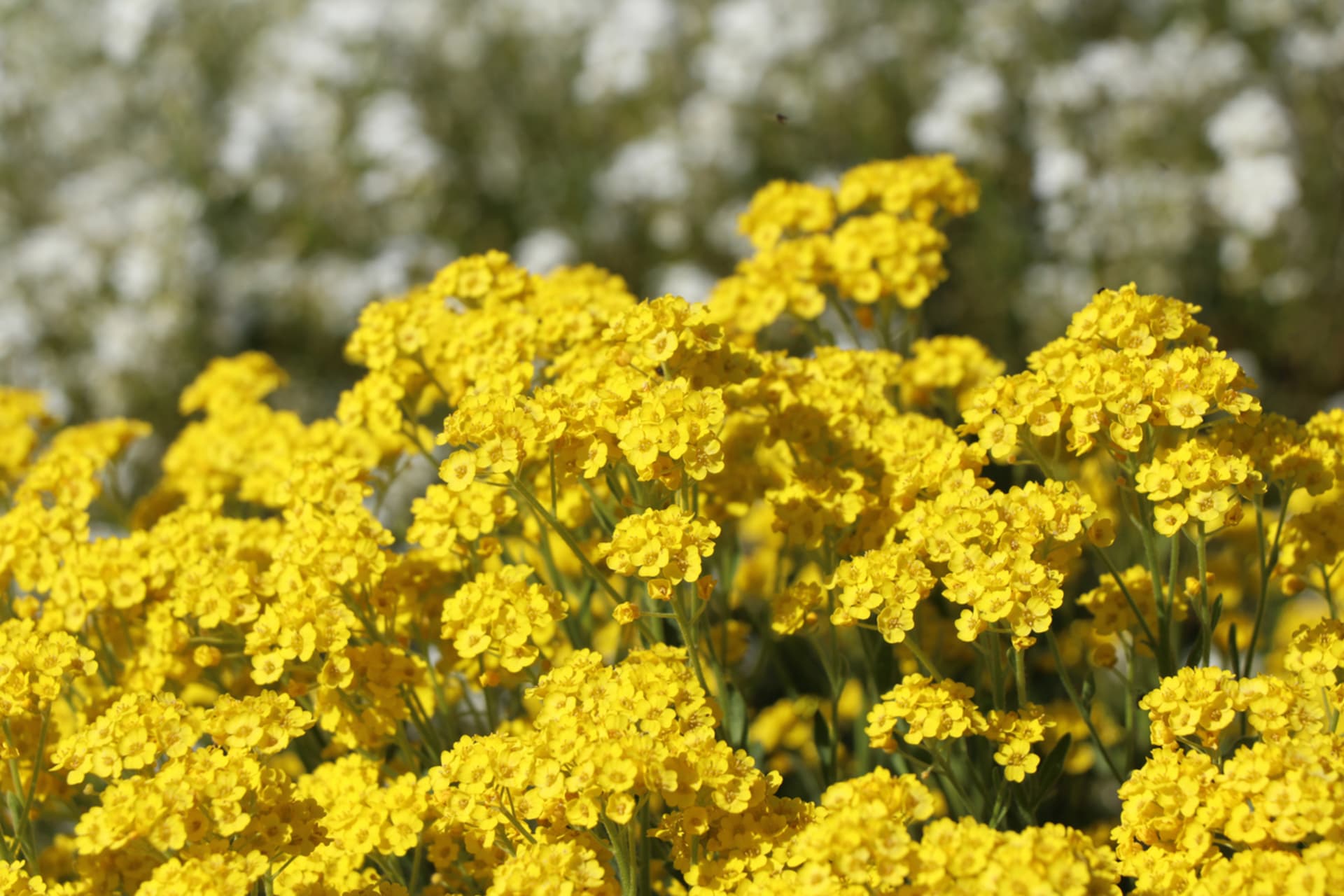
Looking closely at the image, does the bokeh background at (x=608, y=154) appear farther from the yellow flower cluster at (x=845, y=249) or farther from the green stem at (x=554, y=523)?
the green stem at (x=554, y=523)

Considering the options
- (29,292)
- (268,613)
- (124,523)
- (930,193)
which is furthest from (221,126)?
(268,613)

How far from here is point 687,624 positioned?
187 cm

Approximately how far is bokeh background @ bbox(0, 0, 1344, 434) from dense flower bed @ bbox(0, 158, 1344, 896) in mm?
3567

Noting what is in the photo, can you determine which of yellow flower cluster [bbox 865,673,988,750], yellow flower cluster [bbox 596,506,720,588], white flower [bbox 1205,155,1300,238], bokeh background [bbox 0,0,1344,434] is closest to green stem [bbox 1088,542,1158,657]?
yellow flower cluster [bbox 865,673,988,750]

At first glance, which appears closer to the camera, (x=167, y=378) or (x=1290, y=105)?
(x=167, y=378)

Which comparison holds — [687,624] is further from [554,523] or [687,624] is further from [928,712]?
[928,712]

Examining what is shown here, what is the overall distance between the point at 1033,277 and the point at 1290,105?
7.43 ft

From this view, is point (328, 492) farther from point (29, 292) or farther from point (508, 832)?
point (29, 292)

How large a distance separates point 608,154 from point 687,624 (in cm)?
665

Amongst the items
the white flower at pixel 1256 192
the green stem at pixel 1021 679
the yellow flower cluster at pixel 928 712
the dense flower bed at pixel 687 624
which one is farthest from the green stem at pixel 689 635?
the white flower at pixel 1256 192

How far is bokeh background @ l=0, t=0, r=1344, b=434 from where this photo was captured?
6500 mm

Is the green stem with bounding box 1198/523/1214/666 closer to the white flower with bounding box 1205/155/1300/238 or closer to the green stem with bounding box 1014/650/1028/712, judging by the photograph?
the green stem with bounding box 1014/650/1028/712

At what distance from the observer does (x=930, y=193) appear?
9.50 ft

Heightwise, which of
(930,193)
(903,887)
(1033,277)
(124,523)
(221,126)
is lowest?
(903,887)
